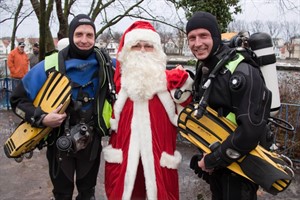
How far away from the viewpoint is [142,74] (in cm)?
276

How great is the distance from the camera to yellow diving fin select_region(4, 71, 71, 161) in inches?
103

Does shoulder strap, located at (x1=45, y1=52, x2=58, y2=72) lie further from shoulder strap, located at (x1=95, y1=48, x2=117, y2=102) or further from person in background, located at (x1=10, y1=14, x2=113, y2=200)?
shoulder strap, located at (x1=95, y1=48, x2=117, y2=102)

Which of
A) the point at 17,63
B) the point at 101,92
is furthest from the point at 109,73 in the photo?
the point at 17,63

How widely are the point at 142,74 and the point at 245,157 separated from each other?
1104 mm

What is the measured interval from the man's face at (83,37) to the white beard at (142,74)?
30 cm

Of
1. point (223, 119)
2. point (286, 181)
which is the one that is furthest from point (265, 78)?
point (286, 181)

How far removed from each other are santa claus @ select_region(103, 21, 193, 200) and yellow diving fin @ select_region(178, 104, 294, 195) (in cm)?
40

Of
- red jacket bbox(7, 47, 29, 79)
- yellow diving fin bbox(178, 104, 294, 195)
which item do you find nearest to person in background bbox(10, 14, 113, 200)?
yellow diving fin bbox(178, 104, 294, 195)

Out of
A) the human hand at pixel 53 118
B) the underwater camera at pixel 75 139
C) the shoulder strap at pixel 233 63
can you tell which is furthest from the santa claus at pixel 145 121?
the shoulder strap at pixel 233 63

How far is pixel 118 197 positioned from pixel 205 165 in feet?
3.05

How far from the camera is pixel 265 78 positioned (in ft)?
7.46

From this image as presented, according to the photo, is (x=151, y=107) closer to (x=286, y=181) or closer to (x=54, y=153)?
(x=54, y=153)

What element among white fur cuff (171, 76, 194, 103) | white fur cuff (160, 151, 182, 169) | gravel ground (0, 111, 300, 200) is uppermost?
white fur cuff (171, 76, 194, 103)

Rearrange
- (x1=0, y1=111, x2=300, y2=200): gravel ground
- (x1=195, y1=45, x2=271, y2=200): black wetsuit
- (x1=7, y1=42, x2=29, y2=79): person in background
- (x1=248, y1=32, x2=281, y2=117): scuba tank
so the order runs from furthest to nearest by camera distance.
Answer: (x1=7, y1=42, x2=29, y2=79): person in background < (x1=0, y1=111, x2=300, y2=200): gravel ground < (x1=248, y1=32, x2=281, y2=117): scuba tank < (x1=195, y1=45, x2=271, y2=200): black wetsuit
